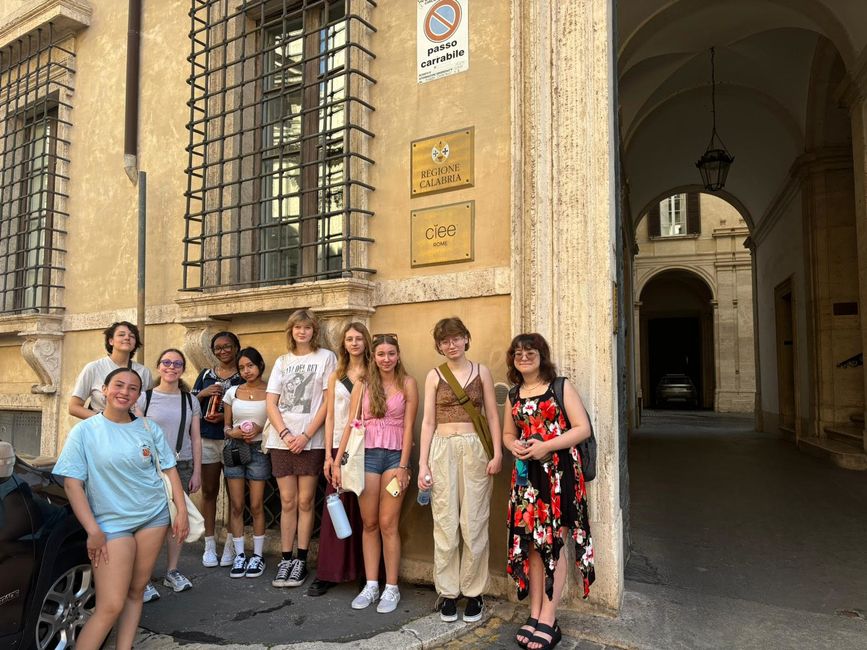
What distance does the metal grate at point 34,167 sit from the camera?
7.54 metres

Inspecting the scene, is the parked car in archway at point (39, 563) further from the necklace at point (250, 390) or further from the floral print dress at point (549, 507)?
the floral print dress at point (549, 507)

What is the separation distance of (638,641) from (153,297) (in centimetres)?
529

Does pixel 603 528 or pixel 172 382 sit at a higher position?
pixel 172 382

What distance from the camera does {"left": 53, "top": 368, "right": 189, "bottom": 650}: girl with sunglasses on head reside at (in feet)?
10.0

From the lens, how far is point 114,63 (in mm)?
7258

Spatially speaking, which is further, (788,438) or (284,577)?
(788,438)

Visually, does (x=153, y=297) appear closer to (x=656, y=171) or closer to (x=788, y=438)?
(x=788, y=438)

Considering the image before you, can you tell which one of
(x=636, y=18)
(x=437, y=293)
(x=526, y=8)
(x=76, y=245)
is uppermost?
(x=636, y=18)

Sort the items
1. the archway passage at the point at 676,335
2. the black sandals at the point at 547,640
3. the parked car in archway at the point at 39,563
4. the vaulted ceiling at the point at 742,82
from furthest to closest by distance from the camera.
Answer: the archway passage at the point at 676,335, the vaulted ceiling at the point at 742,82, the black sandals at the point at 547,640, the parked car in archway at the point at 39,563

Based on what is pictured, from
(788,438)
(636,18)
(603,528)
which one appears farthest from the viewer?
(788,438)

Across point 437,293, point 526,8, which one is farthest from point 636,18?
point 437,293

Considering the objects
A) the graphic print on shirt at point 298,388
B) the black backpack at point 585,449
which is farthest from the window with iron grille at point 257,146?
the black backpack at point 585,449

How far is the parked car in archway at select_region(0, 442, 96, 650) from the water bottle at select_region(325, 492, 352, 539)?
1.34 meters

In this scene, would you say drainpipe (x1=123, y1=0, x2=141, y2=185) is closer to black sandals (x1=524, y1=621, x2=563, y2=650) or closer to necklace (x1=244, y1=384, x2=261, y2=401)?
necklace (x1=244, y1=384, x2=261, y2=401)
